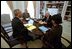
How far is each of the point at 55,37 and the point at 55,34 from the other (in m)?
0.04

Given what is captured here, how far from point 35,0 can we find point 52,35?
2530 mm

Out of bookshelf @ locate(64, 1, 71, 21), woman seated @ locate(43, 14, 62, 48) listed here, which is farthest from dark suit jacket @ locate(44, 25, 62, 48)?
bookshelf @ locate(64, 1, 71, 21)

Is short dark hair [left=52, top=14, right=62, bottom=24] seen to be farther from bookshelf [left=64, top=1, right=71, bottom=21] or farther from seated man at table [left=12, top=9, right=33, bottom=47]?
seated man at table [left=12, top=9, right=33, bottom=47]

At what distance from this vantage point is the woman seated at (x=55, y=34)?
32.6 inches

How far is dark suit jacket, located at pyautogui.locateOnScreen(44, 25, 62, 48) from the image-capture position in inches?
33.7

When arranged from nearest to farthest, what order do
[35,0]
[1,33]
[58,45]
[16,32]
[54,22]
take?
[54,22] → [58,45] → [1,33] → [16,32] → [35,0]

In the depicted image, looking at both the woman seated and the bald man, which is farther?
the bald man

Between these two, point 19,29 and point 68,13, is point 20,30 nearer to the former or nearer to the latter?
point 19,29

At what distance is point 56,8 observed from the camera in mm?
872

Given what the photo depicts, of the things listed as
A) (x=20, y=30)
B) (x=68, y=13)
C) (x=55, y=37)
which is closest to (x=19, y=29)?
(x=20, y=30)

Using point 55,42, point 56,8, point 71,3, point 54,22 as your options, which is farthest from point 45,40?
point 71,3

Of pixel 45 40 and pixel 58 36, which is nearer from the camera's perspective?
pixel 58 36

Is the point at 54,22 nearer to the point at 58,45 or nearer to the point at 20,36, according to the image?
the point at 58,45

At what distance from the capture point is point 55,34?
0.88 metres
